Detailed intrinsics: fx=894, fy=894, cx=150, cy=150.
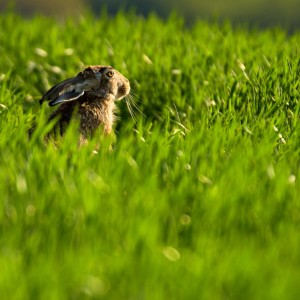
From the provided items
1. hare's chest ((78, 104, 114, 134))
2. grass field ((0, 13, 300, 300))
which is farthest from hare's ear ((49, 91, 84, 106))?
grass field ((0, 13, 300, 300))

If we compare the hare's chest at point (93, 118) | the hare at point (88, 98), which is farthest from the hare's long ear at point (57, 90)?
the hare's chest at point (93, 118)

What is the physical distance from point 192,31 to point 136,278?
722 cm

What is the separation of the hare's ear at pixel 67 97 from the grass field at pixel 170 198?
32cm

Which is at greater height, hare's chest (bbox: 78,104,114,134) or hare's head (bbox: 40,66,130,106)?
hare's head (bbox: 40,66,130,106)

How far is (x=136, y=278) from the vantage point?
381cm

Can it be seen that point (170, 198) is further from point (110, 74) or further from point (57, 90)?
point (110, 74)

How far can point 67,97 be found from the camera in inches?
241

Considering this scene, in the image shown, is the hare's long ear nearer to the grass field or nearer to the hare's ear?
the hare's ear

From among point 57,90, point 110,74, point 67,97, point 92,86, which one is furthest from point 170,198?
point 110,74

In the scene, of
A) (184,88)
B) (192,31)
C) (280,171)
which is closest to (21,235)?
(280,171)

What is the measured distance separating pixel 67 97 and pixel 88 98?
449mm

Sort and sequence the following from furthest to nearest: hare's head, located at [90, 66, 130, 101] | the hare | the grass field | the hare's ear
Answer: hare's head, located at [90, 66, 130, 101] < the hare < the hare's ear < the grass field

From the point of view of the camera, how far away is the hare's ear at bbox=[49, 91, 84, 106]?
6.05 metres

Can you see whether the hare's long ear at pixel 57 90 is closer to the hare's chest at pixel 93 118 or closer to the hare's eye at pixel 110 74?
the hare's chest at pixel 93 118
